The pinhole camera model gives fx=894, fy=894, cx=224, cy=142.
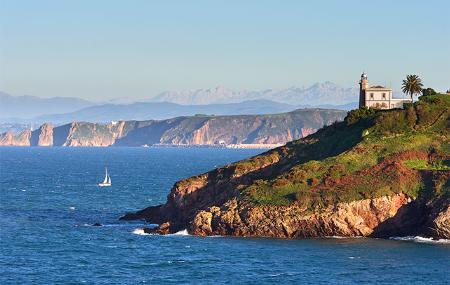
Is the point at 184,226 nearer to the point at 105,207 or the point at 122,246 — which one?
the point at 122,246

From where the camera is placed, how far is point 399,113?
138 meters

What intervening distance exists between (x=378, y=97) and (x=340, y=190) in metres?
45.2

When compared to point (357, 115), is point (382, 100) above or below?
above

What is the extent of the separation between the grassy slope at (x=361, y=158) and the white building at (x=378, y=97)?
1242cm

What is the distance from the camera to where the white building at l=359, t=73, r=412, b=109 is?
514ft

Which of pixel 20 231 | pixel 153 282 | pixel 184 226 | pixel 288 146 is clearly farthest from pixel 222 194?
Answer: pixel 153 282

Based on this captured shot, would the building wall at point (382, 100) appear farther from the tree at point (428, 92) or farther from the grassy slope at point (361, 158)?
the grassy slope at point (361, 158)

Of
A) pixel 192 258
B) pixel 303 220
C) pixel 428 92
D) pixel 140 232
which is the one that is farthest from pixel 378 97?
pixel 192 258

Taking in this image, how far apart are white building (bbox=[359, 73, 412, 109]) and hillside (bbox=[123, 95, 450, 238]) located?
19.3 meters

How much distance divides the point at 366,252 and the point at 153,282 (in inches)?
1089

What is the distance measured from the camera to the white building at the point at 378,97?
156625mm

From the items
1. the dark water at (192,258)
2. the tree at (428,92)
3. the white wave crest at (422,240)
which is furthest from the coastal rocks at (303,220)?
the tree at (428,92)

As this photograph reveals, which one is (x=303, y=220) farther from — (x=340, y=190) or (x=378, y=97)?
(x=378, y=97)

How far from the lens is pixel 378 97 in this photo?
516ft
